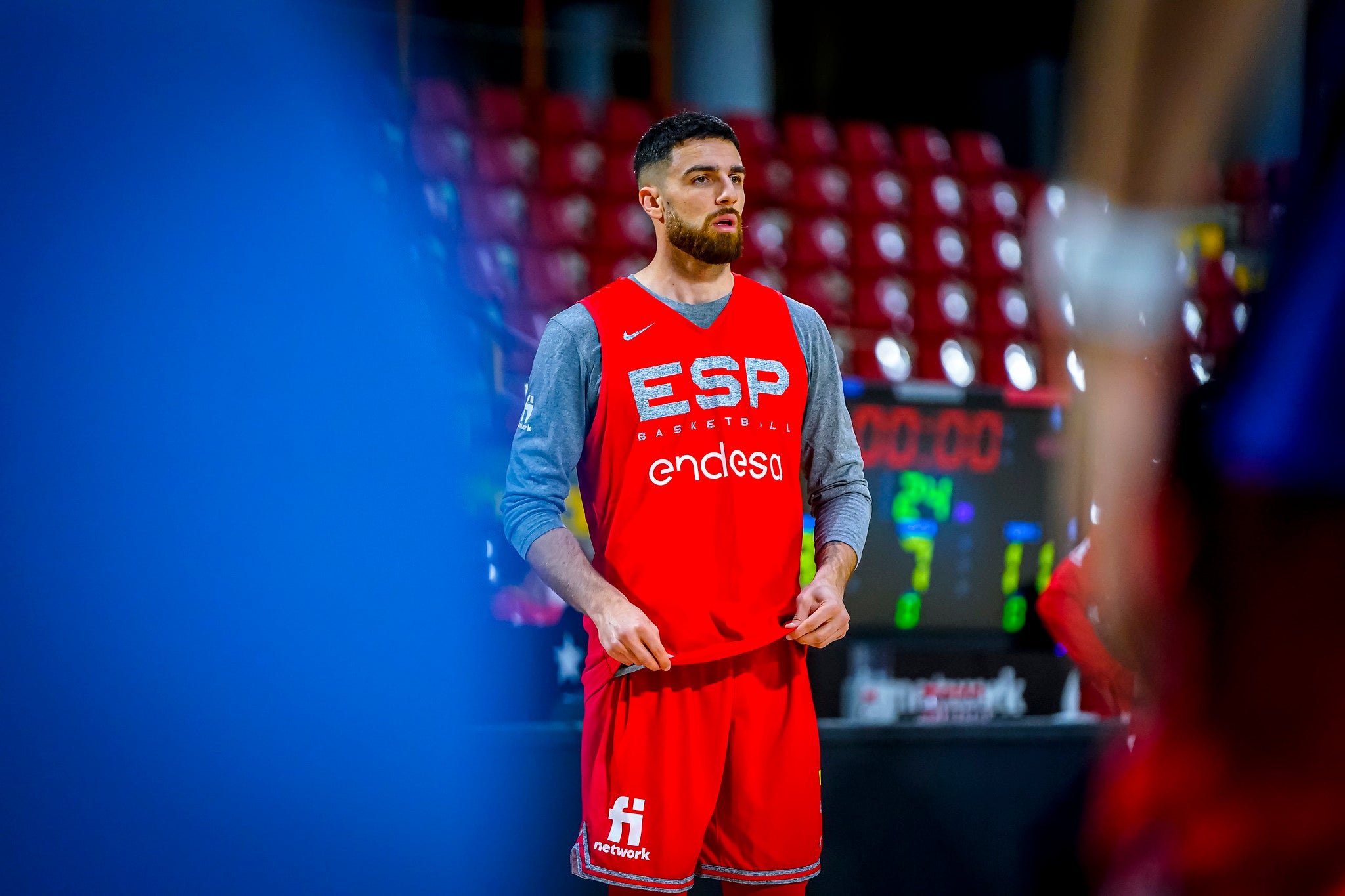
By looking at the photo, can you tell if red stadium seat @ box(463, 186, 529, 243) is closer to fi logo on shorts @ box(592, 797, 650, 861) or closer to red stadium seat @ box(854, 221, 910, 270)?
red stadium seat @ box(854, 221, 910, 270)

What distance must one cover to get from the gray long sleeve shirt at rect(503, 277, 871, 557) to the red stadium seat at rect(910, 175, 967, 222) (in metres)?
4.94

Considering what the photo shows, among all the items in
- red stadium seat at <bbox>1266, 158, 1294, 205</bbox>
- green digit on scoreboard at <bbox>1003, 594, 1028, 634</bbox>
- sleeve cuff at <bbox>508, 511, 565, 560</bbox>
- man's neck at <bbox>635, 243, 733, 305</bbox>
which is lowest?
green digit on scoreboard at <bbox>1003, 594, 1028, 634</bbox>

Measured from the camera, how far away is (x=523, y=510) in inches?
69.6

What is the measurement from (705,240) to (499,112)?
177 inches

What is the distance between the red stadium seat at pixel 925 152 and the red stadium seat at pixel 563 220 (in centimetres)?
192

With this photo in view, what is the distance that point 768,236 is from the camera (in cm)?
614

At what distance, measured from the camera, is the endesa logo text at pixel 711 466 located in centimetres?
178

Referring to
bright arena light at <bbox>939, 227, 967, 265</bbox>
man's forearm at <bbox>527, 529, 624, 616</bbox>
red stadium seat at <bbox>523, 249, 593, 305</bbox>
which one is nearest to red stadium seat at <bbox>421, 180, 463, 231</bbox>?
red stadium seat at <bbox>523, 249, 593, 305</bbox>

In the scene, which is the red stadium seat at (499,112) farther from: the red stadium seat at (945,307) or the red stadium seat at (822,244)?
the red stadium seat at (945,307)

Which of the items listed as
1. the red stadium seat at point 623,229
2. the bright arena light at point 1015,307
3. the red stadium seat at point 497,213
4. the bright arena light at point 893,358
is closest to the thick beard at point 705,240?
the red stadium seat at point 497,213

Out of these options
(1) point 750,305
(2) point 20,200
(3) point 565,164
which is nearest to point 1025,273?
(3) point 565,164

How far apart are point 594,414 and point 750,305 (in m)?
0.29

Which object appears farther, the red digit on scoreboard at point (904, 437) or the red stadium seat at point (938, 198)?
the red stadium seat at point (938, 198)

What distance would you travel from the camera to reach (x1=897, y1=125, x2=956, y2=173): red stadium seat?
6805 mm
